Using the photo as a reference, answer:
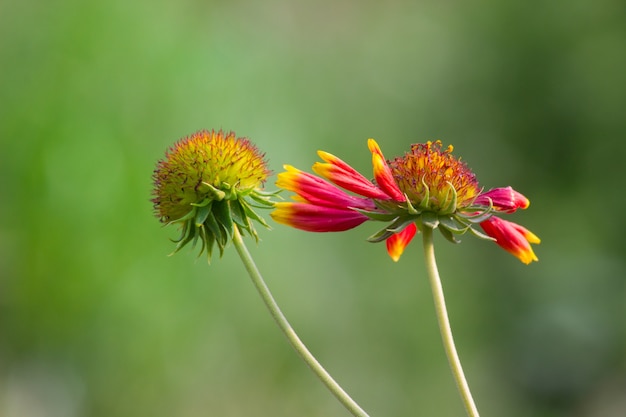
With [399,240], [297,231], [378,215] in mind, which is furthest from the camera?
[297,231]

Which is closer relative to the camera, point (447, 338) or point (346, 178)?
point (447, 338)

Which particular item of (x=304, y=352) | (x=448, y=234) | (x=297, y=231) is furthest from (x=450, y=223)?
(x=297, y=231)

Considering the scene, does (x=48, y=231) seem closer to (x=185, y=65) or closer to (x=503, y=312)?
(x=185, y=65)

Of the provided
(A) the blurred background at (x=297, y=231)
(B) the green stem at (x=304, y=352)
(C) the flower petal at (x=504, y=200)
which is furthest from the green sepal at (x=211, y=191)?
(A) the blurred background at (x=297, y=231)

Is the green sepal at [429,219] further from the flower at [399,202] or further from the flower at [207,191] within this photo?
the flower at [207,191]

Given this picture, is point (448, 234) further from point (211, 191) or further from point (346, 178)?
point (211, 191)

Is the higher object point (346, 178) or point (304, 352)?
point (346, 178)
